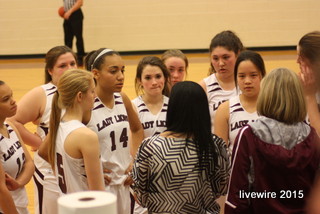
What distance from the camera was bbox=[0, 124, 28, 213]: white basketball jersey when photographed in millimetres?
2897

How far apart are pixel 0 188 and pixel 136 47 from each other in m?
10.7

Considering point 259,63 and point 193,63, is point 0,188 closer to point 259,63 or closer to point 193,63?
point 259,63

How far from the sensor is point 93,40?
13.2 metres

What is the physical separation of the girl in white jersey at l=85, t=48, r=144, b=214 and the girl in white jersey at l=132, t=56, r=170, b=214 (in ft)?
0.99

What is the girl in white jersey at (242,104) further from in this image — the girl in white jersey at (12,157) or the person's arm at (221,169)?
the girl in white jersey at (12,157)

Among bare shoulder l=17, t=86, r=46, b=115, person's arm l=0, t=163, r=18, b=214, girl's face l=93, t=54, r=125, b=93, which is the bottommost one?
person's arm l=0, t=163, r=18, b=214

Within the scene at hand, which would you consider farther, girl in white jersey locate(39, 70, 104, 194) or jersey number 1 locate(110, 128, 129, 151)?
jersey number 1 locate(110, 128, 129, 151)

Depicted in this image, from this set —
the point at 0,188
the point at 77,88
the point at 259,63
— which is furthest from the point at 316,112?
the point at 0,188

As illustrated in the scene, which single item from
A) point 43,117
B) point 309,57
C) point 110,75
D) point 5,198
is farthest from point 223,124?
point 5,198

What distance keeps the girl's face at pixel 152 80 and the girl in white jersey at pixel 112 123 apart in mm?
377

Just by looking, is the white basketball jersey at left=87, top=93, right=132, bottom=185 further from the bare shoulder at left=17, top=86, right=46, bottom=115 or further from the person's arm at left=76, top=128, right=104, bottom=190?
the person's arm at left=76, top=128, right=104, bottom=190

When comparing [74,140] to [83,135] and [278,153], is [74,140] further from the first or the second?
[278,153]

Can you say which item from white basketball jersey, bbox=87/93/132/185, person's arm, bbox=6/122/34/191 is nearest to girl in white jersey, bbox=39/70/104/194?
person's arm, bbox=6/122/34/191

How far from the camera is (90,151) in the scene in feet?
8.46
